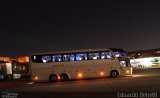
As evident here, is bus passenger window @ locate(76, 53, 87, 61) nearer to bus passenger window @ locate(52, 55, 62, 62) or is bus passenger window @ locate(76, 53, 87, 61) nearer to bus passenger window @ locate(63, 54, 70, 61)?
bus passenger window @ locate(63, 54, 70, 61)

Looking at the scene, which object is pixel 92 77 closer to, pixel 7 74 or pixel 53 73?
pixel 53 73

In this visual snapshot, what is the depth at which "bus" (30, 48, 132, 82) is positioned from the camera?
1491 inches

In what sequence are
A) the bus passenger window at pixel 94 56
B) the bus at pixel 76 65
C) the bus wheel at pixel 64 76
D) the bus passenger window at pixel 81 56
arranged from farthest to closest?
the bus wheel at pixel 64 76 → the bus passenger window at pixel 81 56 → the bus passenger window at pixel 94 56 → the bus at pixel 76 65

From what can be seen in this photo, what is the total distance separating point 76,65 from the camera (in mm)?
38062

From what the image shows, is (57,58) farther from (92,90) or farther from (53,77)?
(92,90)

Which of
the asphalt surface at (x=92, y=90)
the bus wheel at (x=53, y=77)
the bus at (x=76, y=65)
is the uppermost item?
the bus at (x=76, y=65)

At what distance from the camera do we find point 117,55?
38438mm

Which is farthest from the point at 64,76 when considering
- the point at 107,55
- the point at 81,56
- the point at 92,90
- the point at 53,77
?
the point at 92,90

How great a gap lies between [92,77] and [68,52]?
383cm

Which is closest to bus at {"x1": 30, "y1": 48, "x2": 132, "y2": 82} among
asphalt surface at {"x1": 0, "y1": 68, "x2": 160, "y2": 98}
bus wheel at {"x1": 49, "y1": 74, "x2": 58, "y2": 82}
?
bus wheel at {"x1": 49, "y1": 74, "x2": 58, "y2": 82}

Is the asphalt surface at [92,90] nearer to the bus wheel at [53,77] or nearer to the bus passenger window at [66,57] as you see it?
the bus wheel at [53,77]

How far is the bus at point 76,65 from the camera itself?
3788 centimetres

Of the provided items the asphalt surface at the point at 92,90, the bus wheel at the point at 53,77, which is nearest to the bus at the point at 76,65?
the bus wheel at the point at 53,77

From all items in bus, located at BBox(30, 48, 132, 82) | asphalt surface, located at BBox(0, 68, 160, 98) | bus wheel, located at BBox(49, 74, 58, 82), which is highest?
bus, located at BBox(30, 48, 132, 82)
